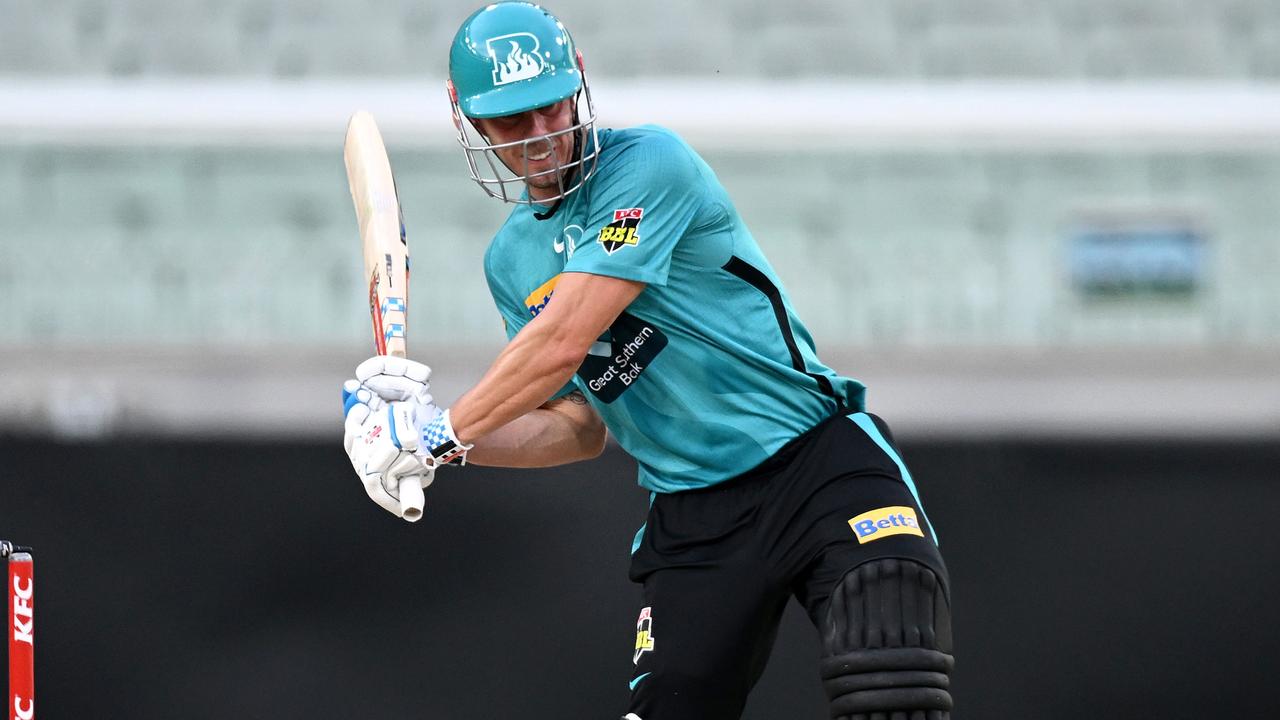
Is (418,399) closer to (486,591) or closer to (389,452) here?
(389,452)

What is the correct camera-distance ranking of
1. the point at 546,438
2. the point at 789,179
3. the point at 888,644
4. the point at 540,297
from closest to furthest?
1. the point at 888,644
2. the point at 540,297
3. the point at 546,438
4. the point at 789,179

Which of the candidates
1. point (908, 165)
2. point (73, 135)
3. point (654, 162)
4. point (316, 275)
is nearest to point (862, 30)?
point (908, 165)

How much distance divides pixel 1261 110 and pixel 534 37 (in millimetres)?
3113

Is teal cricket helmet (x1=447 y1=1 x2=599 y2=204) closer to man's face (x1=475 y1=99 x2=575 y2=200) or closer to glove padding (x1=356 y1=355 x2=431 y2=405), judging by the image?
man's face (x1=475 y1=99 x2=575 y2=200)

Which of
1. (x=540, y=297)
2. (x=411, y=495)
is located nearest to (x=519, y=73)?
(x=540, y=297)

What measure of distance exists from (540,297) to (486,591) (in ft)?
5.15

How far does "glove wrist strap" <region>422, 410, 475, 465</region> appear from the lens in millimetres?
2082

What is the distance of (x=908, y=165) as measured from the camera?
4.41 metres

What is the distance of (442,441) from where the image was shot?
2084 millimetres

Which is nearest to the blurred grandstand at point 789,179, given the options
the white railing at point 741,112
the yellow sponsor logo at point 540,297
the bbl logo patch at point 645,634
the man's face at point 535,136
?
the white railing at point 741,112

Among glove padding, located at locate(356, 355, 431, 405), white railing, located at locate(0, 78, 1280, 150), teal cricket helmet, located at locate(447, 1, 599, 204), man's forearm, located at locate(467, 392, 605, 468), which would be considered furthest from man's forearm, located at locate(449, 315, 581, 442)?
white railing, located at locate(0, 78, 1280, 150)

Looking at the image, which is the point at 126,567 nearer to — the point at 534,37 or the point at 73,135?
the point at 73,135

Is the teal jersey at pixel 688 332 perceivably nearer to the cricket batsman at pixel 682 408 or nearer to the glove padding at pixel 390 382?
the cricket batsman at pixel 682 408

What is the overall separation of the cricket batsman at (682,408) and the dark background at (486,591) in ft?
4.56
